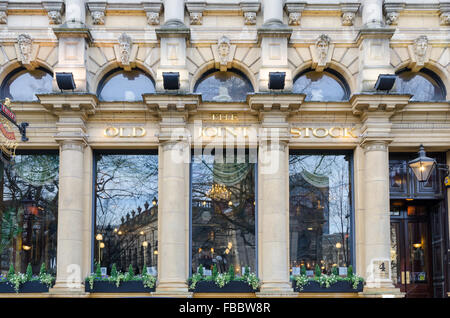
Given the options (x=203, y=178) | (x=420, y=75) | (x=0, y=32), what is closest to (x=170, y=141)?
(x=203, y=178)

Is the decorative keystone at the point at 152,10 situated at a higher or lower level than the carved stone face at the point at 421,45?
higher

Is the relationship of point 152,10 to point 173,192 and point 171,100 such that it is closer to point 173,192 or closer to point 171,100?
point 171,100

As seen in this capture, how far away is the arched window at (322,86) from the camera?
48.5 feet

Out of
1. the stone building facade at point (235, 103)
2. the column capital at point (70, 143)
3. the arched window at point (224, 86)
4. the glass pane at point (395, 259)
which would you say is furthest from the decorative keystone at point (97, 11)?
the glass pane at point (395, 259)

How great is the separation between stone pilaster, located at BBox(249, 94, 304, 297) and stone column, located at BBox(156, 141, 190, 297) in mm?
1970

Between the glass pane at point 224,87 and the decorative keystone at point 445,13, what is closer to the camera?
the decorative keystone at point 445,13

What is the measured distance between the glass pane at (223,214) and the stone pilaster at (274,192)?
49 cm

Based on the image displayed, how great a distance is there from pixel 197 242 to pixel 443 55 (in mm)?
8508

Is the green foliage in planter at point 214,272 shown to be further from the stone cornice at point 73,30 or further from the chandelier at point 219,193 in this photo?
the stone cornice at point 73,30

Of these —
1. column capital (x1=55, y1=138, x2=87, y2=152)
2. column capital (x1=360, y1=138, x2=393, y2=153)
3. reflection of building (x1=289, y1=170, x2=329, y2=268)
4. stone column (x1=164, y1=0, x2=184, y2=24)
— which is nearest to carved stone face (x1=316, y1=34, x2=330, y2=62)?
column capital (x1=360, y1=138, x2=393, y2=153)

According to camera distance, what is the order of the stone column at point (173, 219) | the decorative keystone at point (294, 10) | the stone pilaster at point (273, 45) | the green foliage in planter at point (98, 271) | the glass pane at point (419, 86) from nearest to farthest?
1. the stone column at point (173, 219)
2. the green foliage in planter at point (98, 271)
3. the stone pilaster at point (273, 45)
4. the decorative keystone at point (294, 10)
5. the glass pane at point (419, 86)

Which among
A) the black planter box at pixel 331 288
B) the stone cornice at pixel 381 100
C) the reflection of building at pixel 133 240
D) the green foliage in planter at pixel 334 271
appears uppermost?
the stone cornice at pixel 381 100
